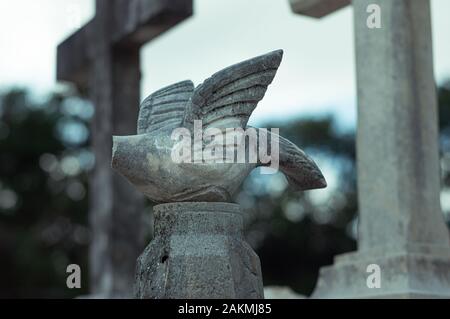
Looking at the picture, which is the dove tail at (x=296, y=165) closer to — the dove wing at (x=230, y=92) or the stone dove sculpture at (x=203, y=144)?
the stone dove sculpture at (x=203, y=144)

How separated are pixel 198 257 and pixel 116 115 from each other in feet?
16.3

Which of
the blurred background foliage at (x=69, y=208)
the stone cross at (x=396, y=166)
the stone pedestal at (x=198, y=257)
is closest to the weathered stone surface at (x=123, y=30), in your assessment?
the stone cross at (x=396, y=166)

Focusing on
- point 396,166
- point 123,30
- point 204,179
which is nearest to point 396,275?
point 396,166

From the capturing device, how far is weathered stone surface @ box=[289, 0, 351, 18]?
7.20m

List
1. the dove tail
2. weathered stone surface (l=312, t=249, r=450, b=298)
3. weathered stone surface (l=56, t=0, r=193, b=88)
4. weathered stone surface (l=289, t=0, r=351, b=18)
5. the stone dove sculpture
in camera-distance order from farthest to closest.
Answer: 1. weathered stone surface (l=56, t=0, r=193, b=88)
2. weathered stone surface (l=289, t=0, r=351, b=18)
3. weathered stone surface (l=312, t=249, r=450, b=298)
4. the dove tail
5. the stone dove sculpture

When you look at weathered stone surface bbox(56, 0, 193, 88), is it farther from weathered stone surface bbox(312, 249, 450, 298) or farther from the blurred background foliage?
the blurred background foliage

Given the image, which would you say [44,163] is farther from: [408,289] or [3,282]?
[408,289]

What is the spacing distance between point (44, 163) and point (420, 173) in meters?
20.9

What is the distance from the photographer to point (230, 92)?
139 inches

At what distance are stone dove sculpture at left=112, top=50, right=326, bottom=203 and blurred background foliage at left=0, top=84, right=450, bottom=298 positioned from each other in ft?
63.0

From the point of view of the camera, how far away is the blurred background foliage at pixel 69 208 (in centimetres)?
2330

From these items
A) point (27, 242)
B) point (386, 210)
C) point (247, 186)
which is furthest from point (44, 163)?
point (386, 210)

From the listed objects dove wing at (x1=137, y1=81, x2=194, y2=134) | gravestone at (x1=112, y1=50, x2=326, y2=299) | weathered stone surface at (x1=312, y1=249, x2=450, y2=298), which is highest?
dove wing at (x1=137, y1=81, x2=194, y2=134)

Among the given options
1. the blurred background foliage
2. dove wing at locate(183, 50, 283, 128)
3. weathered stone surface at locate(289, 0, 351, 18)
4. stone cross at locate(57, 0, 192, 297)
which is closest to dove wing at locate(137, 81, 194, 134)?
dove wing at locate(183, 50, 283, 128)
